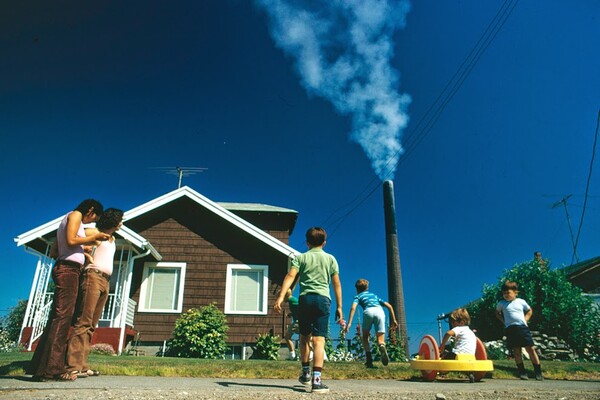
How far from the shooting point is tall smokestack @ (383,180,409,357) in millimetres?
14172

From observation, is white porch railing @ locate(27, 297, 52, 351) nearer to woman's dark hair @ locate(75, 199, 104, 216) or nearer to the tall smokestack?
woman's dark hair @ locate(75, 199, 104, 216)

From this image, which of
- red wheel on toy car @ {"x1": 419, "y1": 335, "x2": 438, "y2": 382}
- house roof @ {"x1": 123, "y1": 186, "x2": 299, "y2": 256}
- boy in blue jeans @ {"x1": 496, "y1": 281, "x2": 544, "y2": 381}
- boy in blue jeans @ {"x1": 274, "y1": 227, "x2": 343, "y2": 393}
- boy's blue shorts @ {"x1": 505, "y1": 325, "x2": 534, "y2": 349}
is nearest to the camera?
boy in blue jeans @ {"x1": 274, "y1": 227, "x2": 343, "y2": 393}

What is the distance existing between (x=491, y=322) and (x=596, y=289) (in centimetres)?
510

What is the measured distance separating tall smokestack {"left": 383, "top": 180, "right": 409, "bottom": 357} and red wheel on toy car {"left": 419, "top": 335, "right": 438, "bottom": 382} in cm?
796

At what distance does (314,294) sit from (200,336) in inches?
331

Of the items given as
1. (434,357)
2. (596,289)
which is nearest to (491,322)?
(596,289)

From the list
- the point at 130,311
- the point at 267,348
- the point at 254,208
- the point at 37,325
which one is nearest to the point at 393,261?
the point at 267,348

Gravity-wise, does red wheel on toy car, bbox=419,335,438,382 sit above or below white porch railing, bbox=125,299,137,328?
below

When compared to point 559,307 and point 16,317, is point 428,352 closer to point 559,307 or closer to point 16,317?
point 559,307

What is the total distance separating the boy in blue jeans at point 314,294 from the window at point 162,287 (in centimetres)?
979

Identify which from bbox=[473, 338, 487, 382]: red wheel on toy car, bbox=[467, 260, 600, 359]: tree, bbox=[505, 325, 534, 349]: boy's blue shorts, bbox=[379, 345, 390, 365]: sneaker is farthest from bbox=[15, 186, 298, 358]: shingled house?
bbox=[467, 260, 600, 359]: tree

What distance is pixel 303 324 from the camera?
3.97 m

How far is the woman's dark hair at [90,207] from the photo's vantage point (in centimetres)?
402

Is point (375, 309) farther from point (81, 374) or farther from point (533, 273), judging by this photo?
point (533, 273)
